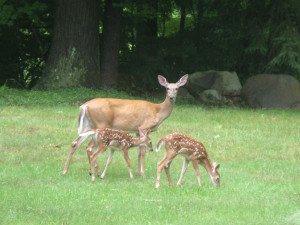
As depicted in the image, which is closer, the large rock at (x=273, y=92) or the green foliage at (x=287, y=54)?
the large rock at (x=273, y=92)

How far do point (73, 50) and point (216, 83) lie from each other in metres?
4.70

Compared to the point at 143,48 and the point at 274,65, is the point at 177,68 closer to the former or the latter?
the point at 143,48

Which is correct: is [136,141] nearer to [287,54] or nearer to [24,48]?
[287,54]

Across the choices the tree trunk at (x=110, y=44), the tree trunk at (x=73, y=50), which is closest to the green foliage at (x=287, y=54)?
the tree trunk at (x=110, y=44)

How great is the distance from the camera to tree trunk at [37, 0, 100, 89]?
1675 centimetres

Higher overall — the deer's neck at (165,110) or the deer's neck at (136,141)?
the deer's neck at (165,110)

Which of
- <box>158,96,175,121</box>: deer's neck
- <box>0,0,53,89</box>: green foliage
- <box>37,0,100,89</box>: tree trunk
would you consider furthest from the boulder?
<box>158,96,175,121</box>: deer's neck

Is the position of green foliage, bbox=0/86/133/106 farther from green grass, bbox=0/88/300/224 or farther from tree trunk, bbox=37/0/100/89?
tree trunk, bbox=37/0/100/89

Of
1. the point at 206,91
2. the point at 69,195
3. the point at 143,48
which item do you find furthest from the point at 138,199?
the point at 143,48

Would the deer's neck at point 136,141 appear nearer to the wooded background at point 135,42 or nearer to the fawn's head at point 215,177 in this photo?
the fawn's head at point 215,177

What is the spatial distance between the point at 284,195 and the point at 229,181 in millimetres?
1027

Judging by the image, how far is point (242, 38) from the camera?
65.5 ft

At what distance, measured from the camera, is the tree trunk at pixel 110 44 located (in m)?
18.2

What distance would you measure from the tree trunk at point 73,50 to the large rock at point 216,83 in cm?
328
